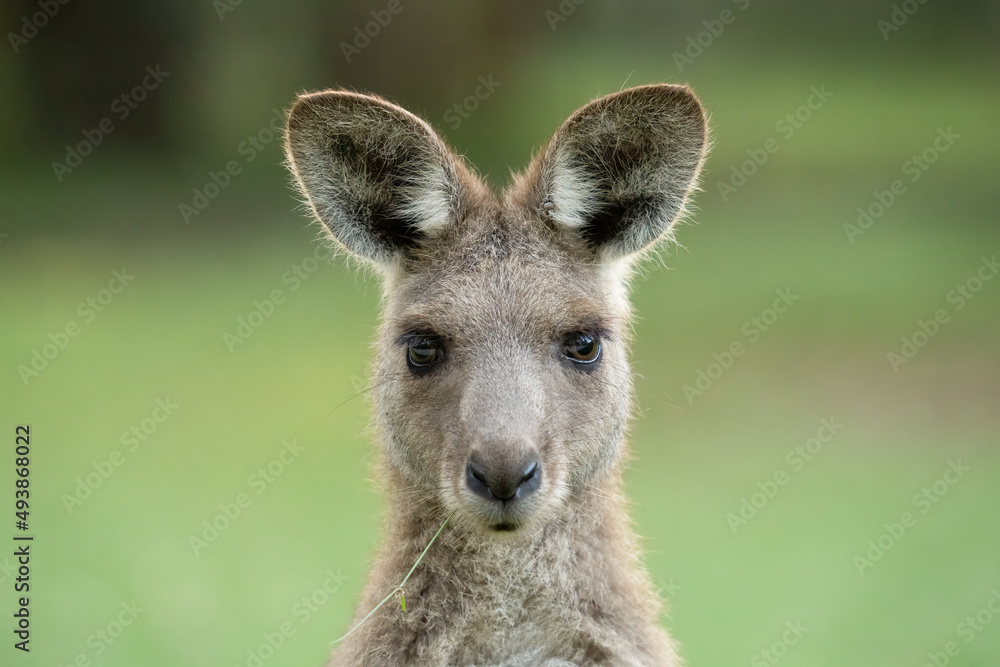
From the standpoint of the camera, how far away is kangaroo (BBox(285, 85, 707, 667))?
3869 millimetres

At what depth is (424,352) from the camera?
4090mm

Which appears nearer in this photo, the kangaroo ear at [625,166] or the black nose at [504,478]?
the black nose at [504,478]

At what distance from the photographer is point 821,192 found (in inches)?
680

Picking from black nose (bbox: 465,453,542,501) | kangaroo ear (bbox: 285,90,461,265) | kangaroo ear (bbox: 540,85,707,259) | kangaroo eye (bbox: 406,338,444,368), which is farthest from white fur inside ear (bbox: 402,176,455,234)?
black nose (bbox: 465,453,542,501)

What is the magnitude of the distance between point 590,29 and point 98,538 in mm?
12325

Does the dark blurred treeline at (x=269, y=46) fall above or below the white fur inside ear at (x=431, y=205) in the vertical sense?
below

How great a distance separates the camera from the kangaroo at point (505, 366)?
152 inches

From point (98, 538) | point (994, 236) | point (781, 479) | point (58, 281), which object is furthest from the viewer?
point (994, 236)

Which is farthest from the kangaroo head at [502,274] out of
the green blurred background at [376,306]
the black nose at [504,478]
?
the green blurred background at [376,306]

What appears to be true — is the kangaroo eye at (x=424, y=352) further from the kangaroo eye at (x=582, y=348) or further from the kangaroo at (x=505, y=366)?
the kangaroo eye at (x=582, y=348)

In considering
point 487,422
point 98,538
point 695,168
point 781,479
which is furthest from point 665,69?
point 487,422

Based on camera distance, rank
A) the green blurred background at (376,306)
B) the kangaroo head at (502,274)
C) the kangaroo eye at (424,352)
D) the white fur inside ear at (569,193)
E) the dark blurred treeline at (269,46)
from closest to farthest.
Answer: the kangaroo head at (502,274)
the kangaroo eye at (424,352)
the white fur inside ear at (569,193)
the green blurred background at (376,306)
the dark blurred treeline at (269,46)

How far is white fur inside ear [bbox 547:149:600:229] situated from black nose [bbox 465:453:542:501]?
3.88 ft

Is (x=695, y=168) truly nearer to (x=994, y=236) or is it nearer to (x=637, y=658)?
(x=637, y=658)
